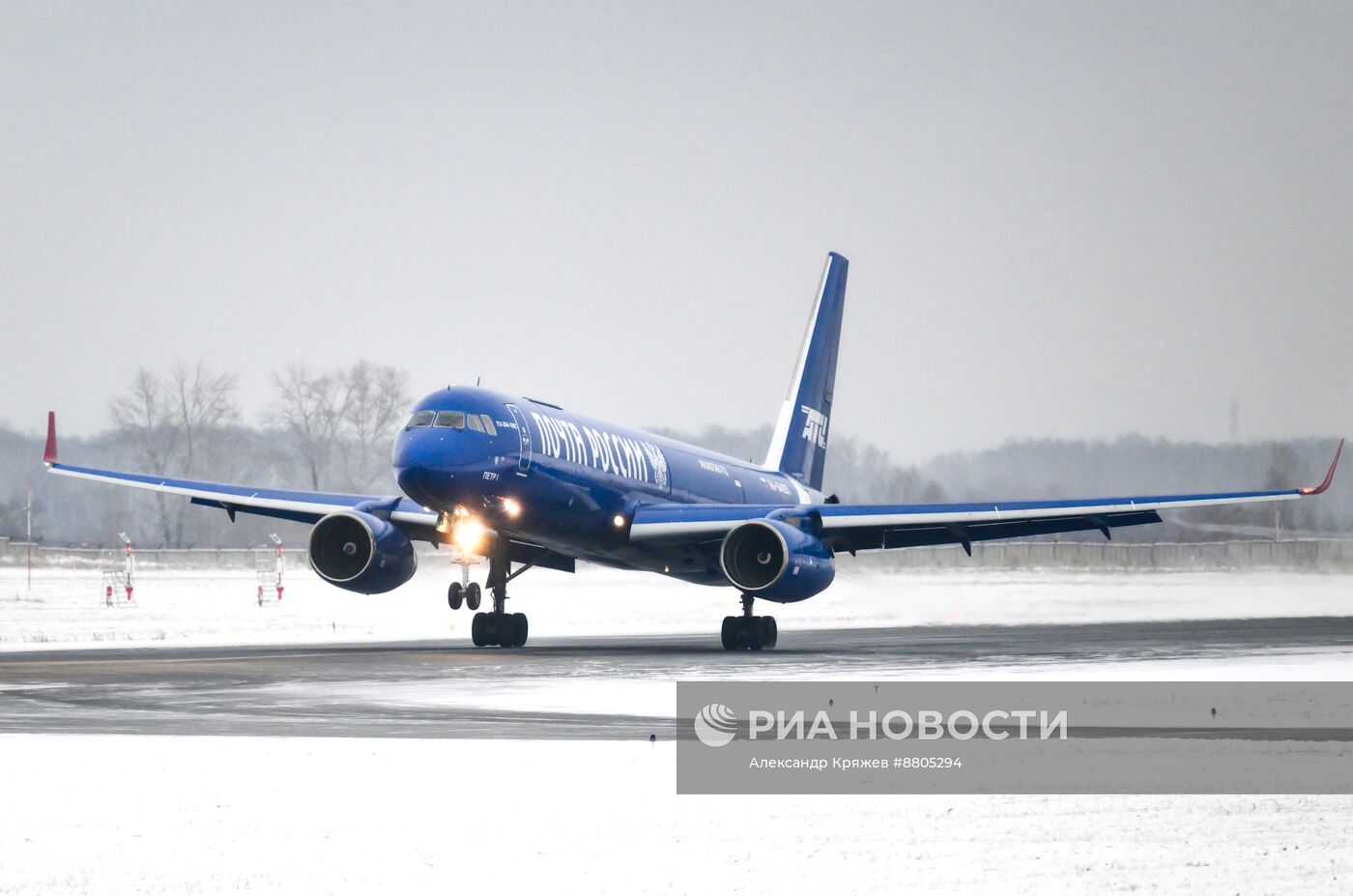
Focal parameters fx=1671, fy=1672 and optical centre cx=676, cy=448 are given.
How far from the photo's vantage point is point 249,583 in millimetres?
67562

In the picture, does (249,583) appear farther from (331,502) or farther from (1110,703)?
(1110,703)

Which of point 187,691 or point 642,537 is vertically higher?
point 642,537

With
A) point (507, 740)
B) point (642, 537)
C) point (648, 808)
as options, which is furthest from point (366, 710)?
point (642, 537)

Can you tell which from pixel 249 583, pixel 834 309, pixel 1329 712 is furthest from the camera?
pixel 249 583

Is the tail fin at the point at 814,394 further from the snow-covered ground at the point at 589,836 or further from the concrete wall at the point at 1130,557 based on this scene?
the snow-covered ground at the point at 589,836

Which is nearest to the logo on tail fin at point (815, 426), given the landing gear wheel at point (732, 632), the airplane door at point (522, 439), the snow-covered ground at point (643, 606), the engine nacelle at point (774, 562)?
the snow-covered ground at point (643, 606)

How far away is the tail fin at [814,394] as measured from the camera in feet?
151

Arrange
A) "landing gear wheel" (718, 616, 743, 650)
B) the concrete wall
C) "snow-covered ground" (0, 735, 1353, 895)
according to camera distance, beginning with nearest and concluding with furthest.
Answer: "snow-covered ground" (0, 735, 1353, 895)
"landing gear wheel" (718, 616, 743, 650)
the concrete wall

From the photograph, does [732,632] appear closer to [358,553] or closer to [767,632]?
[767,632]

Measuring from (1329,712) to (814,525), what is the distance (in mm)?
16014

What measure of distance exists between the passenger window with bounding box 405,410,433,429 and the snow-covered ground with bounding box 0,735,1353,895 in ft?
56.9

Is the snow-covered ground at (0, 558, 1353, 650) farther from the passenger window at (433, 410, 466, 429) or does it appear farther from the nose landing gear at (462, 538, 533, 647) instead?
the passenger window at (433, 410, 466, 429)

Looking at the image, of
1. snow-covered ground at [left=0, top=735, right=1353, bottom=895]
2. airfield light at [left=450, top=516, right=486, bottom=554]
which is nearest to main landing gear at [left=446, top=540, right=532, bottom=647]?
airfield light at [left=450, top=516, right=486, bottom=554]

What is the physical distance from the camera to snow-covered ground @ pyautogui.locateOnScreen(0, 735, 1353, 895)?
941 cm
